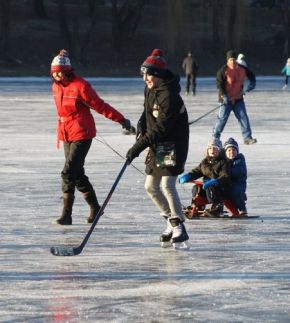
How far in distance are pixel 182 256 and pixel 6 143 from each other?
32.7 ft

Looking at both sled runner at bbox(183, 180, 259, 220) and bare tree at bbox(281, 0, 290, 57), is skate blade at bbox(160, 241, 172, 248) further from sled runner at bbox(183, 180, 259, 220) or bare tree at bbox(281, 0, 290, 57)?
bare tree at bbox(281, 0, 290, 57)

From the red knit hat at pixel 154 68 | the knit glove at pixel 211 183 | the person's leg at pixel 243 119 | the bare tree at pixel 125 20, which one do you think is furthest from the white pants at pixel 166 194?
the bare tree at pixel 125 20

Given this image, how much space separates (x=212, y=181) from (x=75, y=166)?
1.20m

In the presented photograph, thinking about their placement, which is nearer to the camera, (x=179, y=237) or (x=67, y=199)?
(x=179, y=237)

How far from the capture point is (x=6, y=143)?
18.7 meters

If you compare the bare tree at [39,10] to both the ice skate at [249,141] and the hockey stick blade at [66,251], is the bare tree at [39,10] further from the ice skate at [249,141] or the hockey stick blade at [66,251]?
the hockey stick blade at [66,251]

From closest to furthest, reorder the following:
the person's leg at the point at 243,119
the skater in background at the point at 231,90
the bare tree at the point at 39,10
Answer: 1. the person's leg at the point at 243,119
2. the skater in background at the point at 231,90
3. the bare tree at the point at 39,10

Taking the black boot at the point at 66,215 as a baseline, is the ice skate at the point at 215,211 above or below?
below

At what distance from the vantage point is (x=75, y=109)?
422 inches

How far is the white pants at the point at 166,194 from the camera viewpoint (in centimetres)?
941

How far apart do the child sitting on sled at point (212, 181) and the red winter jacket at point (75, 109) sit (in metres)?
1.06

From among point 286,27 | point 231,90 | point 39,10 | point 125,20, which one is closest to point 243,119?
point 231,90

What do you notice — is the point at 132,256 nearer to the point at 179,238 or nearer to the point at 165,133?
the point at 179,238

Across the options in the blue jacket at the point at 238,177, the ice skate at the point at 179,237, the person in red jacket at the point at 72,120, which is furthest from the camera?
the blue jacket at the point at 238,177
